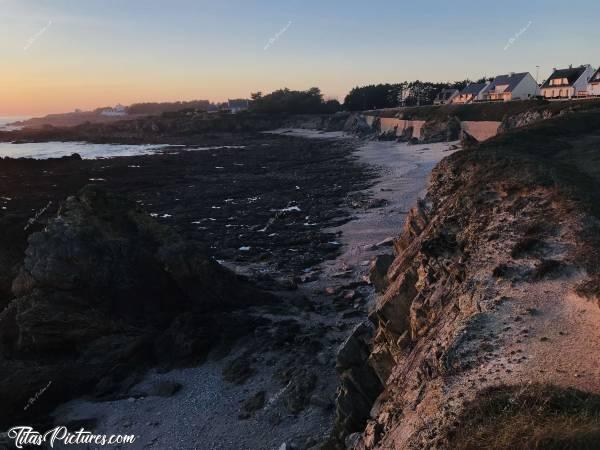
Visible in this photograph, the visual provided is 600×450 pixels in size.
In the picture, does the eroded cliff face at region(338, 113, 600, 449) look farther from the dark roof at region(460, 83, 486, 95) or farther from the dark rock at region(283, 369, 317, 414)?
the dark roof at region(460, 83, 486, 95)

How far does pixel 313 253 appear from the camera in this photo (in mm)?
30125

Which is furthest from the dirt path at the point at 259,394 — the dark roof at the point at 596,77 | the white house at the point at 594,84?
the dark roof at the point at 596,77

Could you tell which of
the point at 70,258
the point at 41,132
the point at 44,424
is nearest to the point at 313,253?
the point at 70,258

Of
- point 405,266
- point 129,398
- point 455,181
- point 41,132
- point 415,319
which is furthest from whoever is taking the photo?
point 41,132

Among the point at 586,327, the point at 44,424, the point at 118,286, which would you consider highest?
the point at 586,327

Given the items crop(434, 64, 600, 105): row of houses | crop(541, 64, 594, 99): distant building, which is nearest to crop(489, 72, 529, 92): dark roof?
crop(434, 64, 600, 105): row of houses

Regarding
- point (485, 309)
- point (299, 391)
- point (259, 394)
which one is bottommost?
point (259, 394)

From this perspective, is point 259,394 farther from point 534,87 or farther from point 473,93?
point 473,93

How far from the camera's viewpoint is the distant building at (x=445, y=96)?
121950 mm

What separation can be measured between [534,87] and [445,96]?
34549mm

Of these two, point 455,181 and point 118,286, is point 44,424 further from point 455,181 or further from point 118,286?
point 455,181

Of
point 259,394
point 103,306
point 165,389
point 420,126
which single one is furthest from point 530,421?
point 420,126

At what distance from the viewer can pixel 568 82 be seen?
264 ft

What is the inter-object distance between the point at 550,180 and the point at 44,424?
61.9 feet
